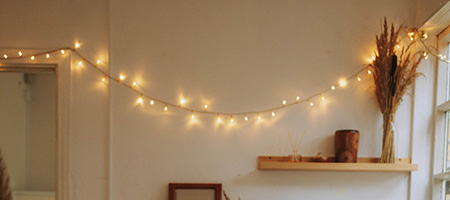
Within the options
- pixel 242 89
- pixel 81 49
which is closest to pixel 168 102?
pixel 242 89

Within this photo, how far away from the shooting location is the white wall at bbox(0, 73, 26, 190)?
11.1 ft

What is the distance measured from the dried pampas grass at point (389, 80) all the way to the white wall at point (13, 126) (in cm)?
233

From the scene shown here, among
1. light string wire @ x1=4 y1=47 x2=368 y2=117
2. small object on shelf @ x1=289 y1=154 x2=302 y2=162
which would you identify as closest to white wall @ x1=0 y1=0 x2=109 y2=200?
light string wire @ x1=4 y1=47 x2=368 y2=117

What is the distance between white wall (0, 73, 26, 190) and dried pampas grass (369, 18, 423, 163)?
2.33 metres

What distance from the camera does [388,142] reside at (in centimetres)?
311

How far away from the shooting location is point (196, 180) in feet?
10.5

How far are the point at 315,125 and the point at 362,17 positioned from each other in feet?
2.47

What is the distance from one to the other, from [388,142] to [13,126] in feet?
8.02

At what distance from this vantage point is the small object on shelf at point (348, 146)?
3.07 meters

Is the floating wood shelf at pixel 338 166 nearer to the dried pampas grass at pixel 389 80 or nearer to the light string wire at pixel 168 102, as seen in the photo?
the dried pampas grass at pixel 389 80

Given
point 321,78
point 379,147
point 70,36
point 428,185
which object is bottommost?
point 428,185

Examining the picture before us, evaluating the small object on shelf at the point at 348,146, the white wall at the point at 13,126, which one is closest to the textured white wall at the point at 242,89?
the small object on shelf at the point at 348,146

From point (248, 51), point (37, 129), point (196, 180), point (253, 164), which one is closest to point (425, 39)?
point (248, 51)

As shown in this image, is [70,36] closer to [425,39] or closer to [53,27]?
[53,27]
